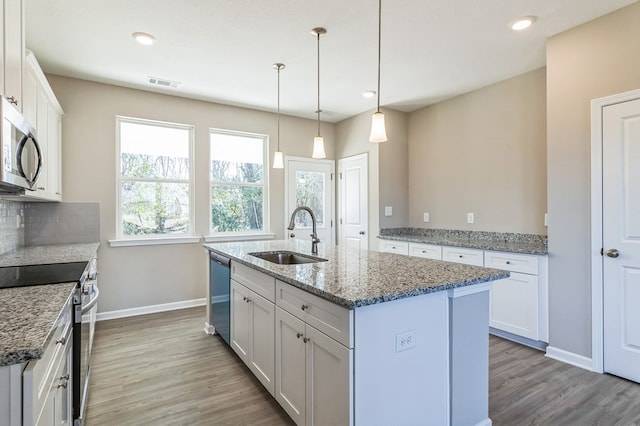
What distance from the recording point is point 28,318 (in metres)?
1.16

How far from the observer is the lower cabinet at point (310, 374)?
4.82ft

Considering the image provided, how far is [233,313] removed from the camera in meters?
2.87

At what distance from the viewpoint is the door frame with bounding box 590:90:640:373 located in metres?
2.59

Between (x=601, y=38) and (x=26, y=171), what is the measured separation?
3898mm

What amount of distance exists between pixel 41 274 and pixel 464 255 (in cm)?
351

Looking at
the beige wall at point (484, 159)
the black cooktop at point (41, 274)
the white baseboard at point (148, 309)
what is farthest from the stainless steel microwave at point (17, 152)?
the beige wall at point (484, 159)

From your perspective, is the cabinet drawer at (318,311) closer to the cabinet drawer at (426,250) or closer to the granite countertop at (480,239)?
the granite countertop at (480,239)

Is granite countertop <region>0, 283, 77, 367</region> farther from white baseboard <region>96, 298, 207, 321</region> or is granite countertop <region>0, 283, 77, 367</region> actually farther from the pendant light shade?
white baseboard <region>96, 298, 207, 321</region>

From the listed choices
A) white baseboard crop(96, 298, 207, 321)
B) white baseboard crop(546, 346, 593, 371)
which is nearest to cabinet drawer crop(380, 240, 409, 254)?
white baseboard crop(546, 346, 593, 371)

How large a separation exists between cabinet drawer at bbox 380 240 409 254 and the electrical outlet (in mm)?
2718

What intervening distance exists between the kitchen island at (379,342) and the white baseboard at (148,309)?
2573 millimetres

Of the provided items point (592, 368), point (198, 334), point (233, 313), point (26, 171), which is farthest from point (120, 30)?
point (592, 368)

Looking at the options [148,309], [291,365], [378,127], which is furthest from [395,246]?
[148,309]

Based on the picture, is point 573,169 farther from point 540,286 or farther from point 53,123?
point 53,123
